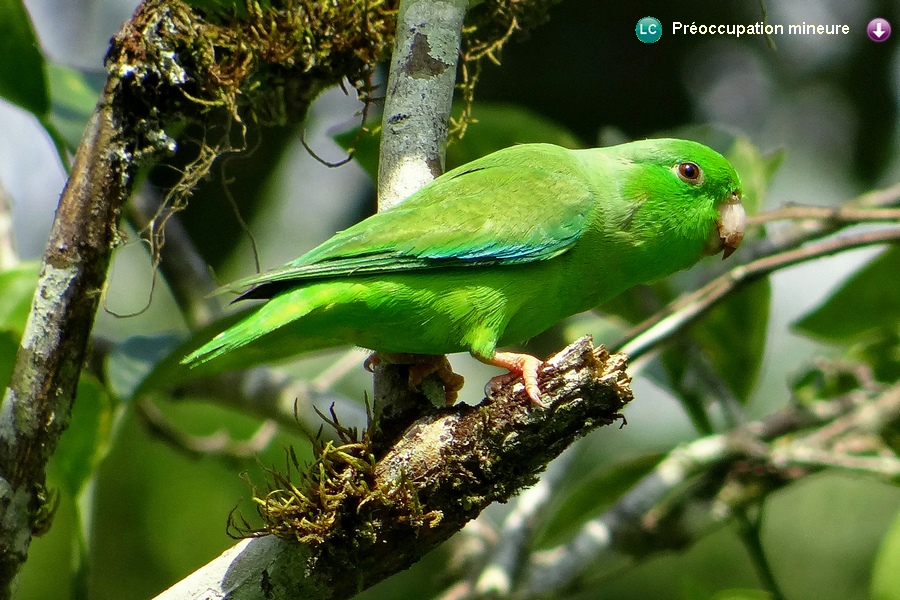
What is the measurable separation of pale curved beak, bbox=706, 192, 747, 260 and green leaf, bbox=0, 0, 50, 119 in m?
2.69

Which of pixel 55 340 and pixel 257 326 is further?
pixel 257 326

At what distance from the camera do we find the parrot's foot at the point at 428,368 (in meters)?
3.04

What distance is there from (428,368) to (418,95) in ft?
3.28

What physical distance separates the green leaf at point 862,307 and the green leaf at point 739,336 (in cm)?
28

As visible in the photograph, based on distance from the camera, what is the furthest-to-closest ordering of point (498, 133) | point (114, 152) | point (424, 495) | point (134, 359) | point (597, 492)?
1. point (597, 492)
2. point (498, 133)
3. point (134, 359)
4. point (114, 152)
5. point (424, 495)

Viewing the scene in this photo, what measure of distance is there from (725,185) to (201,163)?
210 cm

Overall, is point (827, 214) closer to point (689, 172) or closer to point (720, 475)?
point (689, 172)

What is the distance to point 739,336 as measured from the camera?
15.1 feet

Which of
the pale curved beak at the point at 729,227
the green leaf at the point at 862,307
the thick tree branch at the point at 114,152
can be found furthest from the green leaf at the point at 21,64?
the green leaf at the point at 862,307

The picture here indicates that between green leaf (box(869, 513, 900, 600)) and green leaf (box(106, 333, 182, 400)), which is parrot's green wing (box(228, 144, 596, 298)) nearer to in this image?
green leaf (box(106, 333, 182, 400))

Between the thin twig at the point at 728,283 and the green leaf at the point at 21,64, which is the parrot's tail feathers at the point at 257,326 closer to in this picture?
the green leaf at the point at 21,64

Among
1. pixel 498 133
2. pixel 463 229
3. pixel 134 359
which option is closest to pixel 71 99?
pixel 134 359

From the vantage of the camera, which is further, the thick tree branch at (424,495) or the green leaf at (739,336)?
the green leaf at (739,336)

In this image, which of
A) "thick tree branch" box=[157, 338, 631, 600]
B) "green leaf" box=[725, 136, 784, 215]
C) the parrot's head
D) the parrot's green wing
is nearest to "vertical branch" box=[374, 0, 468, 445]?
the parrot's green wing
